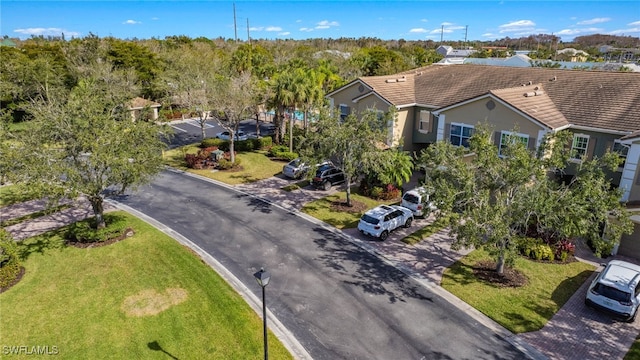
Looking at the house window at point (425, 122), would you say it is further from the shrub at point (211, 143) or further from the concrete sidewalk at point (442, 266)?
the shrub at point (211, 143)

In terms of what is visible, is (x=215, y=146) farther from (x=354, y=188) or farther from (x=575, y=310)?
(x=575, y=310)

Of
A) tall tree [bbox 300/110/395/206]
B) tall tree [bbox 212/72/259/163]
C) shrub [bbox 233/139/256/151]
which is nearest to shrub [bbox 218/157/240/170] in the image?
tall tree [bbox 212/72/259/163]

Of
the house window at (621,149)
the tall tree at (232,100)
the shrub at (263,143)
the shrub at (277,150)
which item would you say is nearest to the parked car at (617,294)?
the house window at (621,149)

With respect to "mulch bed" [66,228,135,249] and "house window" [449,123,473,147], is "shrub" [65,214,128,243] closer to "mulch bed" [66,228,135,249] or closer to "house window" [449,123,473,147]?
"mulch bed" [66,228,135,249]

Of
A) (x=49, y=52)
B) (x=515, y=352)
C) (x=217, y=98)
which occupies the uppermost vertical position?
(x=49, y=52)

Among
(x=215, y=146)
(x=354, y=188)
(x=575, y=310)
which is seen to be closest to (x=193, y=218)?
(x=354, y=188)

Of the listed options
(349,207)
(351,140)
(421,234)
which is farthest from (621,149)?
(349,207)

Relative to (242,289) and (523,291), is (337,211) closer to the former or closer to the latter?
(242,289)
